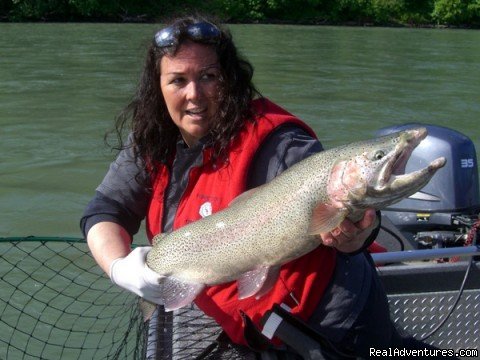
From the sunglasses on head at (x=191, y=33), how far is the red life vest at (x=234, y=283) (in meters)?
0.32

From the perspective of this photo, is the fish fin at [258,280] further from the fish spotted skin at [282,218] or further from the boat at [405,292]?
the boat at [405,292]

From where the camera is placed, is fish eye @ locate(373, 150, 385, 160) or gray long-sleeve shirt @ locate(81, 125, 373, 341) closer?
fish eye @ locate(373, 150, 385, 160)

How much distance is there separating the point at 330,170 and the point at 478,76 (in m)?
17.7

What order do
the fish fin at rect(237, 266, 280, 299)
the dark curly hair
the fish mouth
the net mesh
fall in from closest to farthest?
1. the fish mouth
2. the fish fin at rect(237, 266, 280, 299)
3. the dark curly hair
4. the net mesh

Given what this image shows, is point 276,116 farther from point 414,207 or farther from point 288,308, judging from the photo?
point 414,207

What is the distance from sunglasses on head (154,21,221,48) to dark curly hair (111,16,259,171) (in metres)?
0.01

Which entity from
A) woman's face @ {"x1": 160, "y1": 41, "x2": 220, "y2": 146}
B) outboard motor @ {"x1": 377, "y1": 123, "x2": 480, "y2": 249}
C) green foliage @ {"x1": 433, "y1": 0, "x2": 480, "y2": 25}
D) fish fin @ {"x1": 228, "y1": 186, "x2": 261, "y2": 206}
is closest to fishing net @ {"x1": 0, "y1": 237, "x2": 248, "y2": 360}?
fish fin @ {"x1": 228, "y1": 186, "x2": 261, "y2": 206}

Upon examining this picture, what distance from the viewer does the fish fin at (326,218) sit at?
229 centimetres

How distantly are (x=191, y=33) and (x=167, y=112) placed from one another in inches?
16.4

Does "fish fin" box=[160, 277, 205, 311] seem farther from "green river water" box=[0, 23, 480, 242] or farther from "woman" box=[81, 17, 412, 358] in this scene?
"green river water" box=[0, 23, 480, 242]

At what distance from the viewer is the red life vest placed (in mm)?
2555

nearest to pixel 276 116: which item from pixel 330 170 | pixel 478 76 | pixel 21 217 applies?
pixel 330 170

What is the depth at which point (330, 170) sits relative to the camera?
7.70 ft

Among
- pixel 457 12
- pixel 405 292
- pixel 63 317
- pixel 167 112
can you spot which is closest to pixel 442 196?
pixel 405 292
